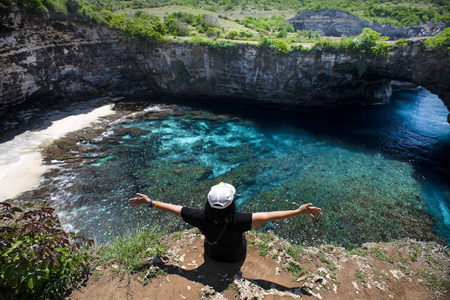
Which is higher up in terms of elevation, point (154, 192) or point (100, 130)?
point (100, 130)

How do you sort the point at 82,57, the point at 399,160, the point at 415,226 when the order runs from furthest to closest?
1. the point at 82,57
2. the point at 399,160
3. the point at 415,226

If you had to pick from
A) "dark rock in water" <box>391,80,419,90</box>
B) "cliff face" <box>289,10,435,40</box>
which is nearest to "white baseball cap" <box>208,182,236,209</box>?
"dark rock in water" <box>391,80,419,90</box>

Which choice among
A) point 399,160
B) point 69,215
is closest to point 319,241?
point 399,160

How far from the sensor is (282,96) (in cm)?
2367

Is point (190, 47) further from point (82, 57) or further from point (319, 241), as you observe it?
point (319, 241)

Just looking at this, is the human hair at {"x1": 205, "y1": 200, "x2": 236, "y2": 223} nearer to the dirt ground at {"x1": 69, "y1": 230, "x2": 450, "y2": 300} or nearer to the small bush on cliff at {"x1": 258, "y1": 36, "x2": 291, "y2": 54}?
the dirt ground at {"x1": 69, "y1": 230, "x2": 450, "y2": 300}

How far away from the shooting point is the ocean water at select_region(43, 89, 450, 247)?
10539 millimetres

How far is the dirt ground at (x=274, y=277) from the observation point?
418 cm

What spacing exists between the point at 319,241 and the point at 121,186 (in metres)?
10.4

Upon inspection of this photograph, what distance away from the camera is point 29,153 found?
49.5ft

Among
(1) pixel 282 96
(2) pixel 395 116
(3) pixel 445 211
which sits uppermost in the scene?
(1) pixel 282 96

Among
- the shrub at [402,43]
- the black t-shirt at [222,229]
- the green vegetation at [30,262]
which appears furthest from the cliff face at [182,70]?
the black t-shirt at [222,229]

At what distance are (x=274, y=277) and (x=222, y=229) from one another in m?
2.12

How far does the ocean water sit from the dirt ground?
2013 mm
